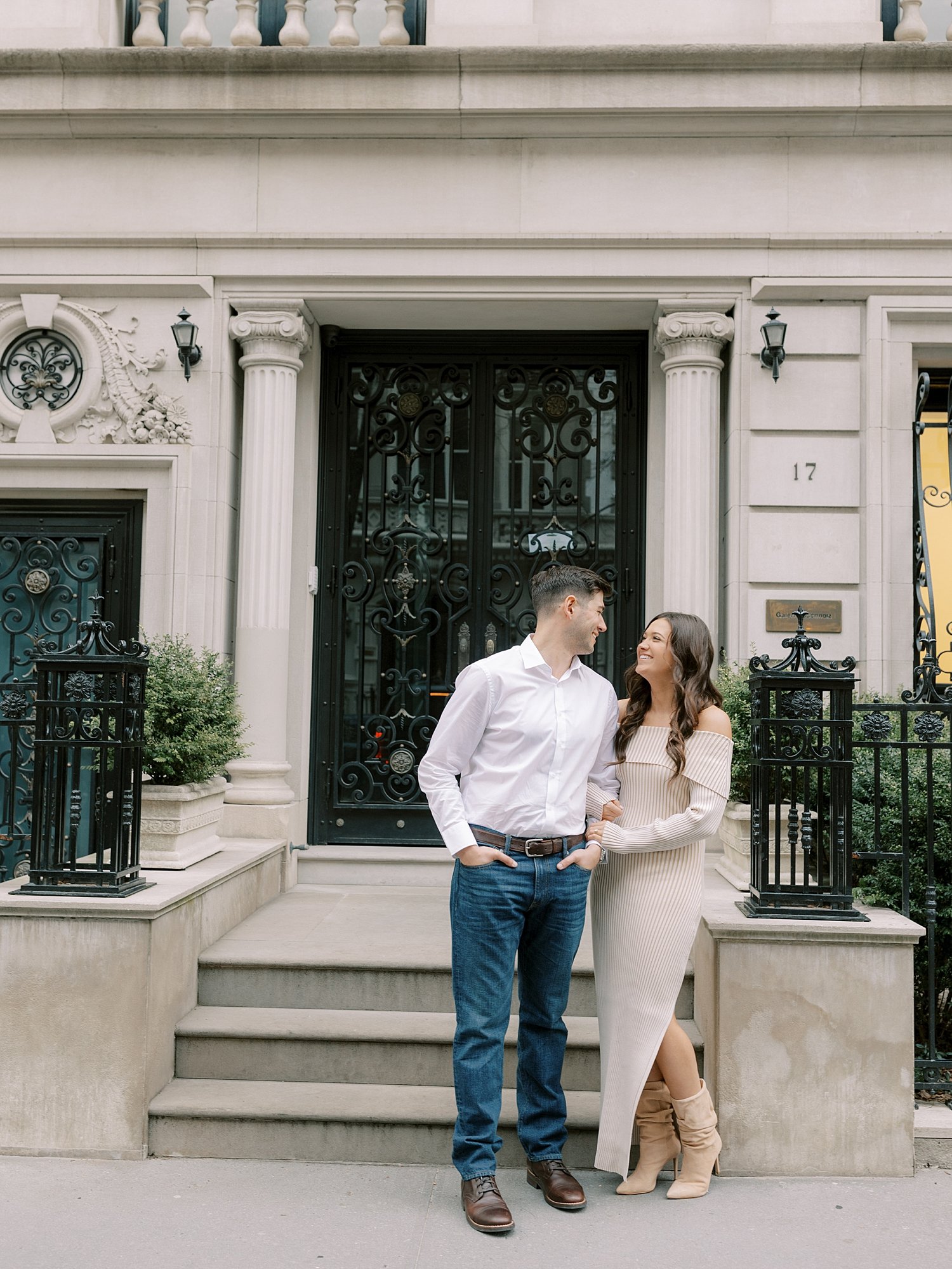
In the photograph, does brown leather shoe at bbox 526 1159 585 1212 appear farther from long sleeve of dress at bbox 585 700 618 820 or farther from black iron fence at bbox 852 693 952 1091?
black iron fence at bbox 852 693 952 1091

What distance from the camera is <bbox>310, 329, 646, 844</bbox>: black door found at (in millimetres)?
8336

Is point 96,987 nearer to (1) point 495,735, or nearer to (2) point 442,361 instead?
(1) point 495,735

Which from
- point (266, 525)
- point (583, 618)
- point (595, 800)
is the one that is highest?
point (266, 525)

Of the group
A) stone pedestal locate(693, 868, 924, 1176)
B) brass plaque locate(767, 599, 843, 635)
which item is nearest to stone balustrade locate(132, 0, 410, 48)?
brass plaque locate(767, 599, 843, 635)

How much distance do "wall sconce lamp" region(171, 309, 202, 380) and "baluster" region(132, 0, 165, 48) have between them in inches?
81.6

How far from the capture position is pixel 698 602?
25.2 feet

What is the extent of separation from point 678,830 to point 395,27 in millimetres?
6589

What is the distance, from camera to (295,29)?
791cm

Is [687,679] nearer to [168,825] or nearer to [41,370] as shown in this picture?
[168,825]

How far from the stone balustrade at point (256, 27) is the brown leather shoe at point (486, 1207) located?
737cm

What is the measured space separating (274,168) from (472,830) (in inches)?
229

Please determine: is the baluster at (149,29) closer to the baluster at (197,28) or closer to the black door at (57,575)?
the baluster at (197,28)

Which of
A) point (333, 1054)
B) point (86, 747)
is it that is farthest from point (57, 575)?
point (333, 1054)

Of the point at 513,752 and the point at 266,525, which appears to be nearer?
the point at 513,752
